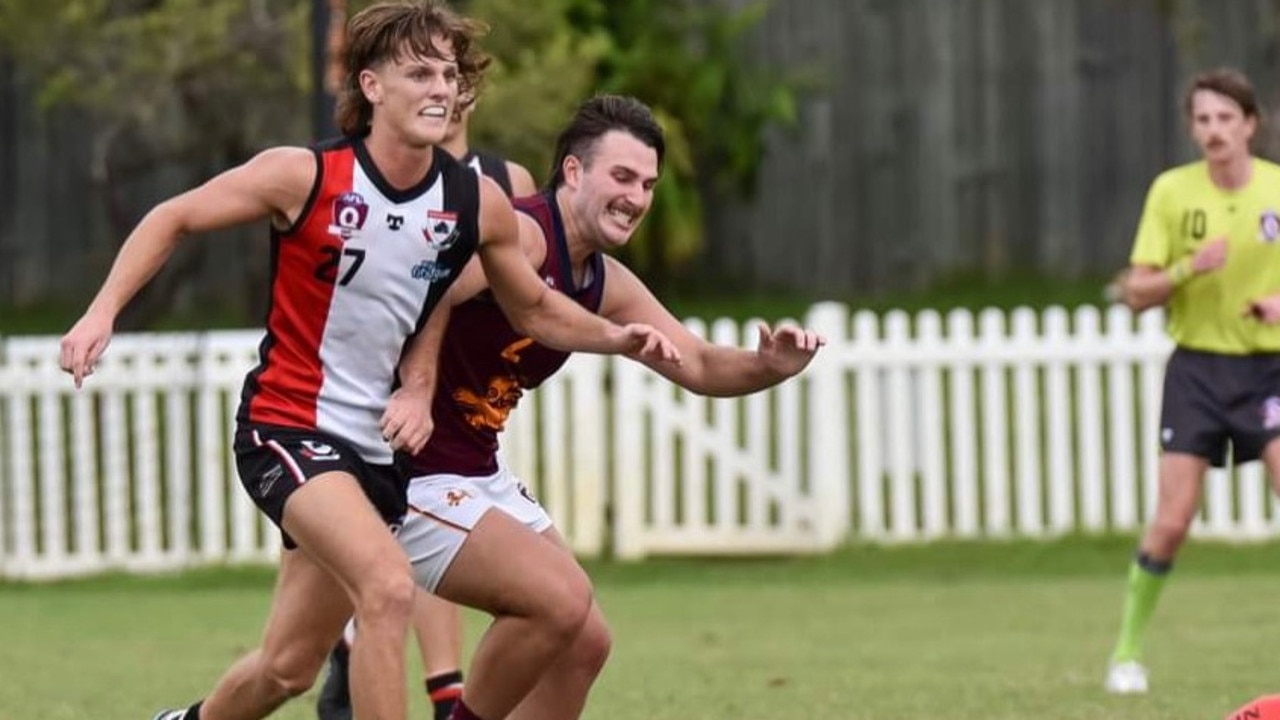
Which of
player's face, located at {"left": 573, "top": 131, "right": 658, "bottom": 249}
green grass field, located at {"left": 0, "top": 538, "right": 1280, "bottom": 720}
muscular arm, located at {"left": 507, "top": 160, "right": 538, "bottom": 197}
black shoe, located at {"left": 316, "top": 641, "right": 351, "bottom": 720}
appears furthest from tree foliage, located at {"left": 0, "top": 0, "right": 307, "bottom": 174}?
player's face, located at {"left": 573, "top": 131, "right": 658, "bottom": 249}

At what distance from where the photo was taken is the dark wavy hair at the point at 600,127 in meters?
6.89

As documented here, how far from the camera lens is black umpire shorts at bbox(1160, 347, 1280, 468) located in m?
9.63

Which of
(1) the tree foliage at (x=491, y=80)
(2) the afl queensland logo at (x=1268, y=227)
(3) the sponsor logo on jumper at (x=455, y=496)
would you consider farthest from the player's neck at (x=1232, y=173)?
(1) the tree foliage at (x=491, y=80)

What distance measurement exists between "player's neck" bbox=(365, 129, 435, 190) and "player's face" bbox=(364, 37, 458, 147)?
0.03m

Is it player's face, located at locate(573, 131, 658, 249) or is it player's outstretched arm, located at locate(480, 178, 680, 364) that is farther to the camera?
player's face, located at locate(573, 131, 658, 249)

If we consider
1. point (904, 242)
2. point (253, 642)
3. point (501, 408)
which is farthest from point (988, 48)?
point (501, 408)

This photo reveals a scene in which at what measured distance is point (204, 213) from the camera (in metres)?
6.39

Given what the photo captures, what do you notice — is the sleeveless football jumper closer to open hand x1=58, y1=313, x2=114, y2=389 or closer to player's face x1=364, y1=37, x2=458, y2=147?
player's face x1=364, y1=37, x2=458, y2=147

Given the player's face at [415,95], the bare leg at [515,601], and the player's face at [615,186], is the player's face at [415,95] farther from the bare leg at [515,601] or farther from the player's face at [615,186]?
the bare leg at [515,601]

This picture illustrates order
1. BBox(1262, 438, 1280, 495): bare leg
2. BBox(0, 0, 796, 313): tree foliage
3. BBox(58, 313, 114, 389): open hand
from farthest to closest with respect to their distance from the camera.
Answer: BBox(0, 0, 796, 313): tree foliage, BBox(1262, 438, 1280, 495): bare leg, BBox(58, 313, 114, 389): open hand

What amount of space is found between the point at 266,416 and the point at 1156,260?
13.5 ft

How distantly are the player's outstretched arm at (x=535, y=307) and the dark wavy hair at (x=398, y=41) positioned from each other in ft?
1.04

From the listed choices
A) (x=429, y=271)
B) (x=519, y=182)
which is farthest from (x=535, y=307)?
(x=519, y=182)

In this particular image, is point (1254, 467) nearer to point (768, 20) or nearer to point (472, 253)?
point (768, 20)
